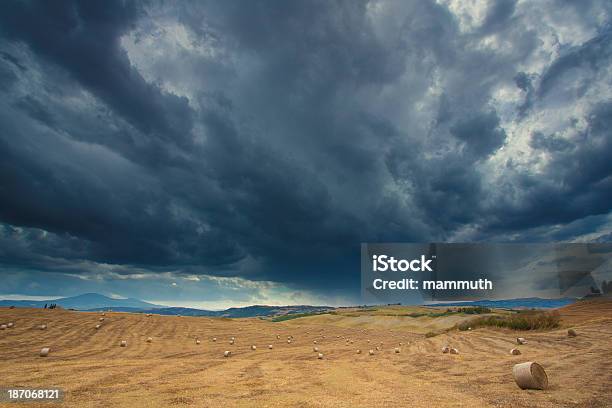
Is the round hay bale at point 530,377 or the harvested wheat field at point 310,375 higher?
the round hay bale at point 530,377

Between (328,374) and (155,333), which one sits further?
(155,333)

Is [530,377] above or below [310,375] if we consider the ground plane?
above

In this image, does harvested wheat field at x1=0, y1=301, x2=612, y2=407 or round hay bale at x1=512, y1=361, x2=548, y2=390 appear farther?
round hay bale at x1=512, y1=361, x2=548, y2=390

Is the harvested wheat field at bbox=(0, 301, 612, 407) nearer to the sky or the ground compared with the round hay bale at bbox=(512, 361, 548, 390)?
nearer to the ground

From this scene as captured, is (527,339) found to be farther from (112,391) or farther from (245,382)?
(112,391)

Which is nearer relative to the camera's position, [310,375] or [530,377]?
[530,377]

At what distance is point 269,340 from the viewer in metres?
38.3

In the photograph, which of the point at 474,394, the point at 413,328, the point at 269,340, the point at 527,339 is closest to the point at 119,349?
the point at 269,340

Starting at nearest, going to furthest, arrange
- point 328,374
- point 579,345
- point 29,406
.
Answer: point 29,406
point 328,374
point 579,345

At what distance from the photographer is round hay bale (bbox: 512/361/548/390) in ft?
41.8

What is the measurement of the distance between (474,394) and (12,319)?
136ft

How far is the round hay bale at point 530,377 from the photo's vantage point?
1274 cm

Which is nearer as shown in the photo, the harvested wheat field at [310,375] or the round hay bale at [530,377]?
the harvested wheat field at [310,375]

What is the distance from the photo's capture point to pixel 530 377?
1271 cm
